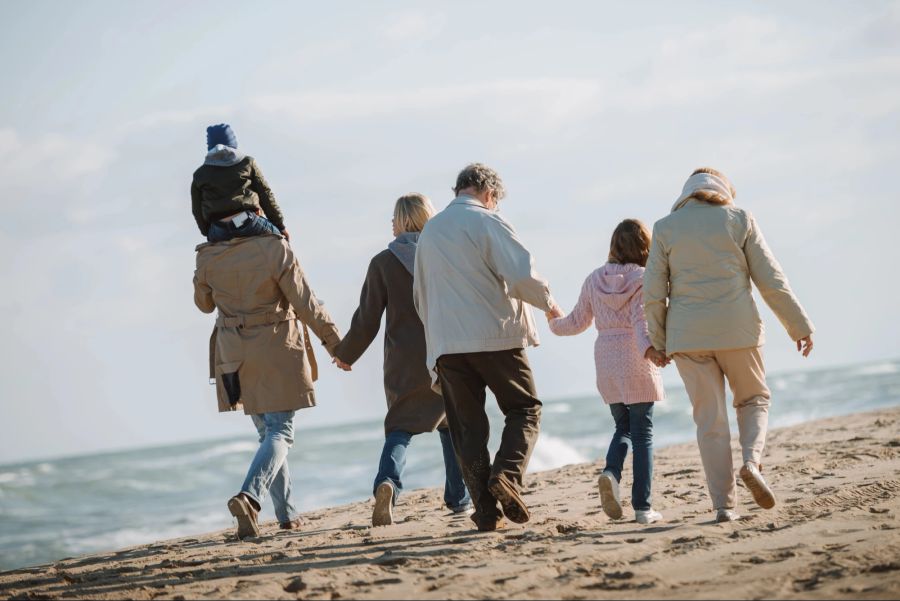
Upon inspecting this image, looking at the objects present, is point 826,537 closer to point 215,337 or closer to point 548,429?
point 215,337

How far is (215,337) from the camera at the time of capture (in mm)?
6602

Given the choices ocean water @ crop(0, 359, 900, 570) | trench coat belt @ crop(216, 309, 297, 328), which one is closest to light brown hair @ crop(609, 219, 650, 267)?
trench coat belt @ crop(216, 309, 297, 328)

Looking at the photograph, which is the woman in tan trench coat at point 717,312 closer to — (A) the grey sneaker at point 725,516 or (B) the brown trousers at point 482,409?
(A) the grey sneaker at point 725,516

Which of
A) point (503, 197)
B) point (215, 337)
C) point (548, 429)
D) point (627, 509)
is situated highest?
point (503, 197)

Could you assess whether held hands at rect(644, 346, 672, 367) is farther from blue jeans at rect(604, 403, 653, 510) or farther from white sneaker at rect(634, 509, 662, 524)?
white sneaker at rect(634, 509, 662, 524)

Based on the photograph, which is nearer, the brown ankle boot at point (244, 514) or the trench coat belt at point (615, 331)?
Result: the trench coat belt at point (615, 331)

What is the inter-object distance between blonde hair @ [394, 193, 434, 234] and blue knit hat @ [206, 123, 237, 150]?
108 cm

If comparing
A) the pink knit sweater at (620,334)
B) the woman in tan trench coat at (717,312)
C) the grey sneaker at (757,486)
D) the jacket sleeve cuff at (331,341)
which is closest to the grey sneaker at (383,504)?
the jacket sleeve cuff at (331,341)

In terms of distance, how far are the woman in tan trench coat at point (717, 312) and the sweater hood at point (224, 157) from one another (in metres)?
2.51

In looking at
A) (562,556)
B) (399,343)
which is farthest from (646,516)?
(399,343)

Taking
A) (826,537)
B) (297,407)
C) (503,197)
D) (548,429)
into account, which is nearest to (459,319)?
(503,197)

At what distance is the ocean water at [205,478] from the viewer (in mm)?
17141

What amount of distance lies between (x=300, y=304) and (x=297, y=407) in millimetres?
611

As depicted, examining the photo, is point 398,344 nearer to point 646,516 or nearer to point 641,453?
point 641,453
